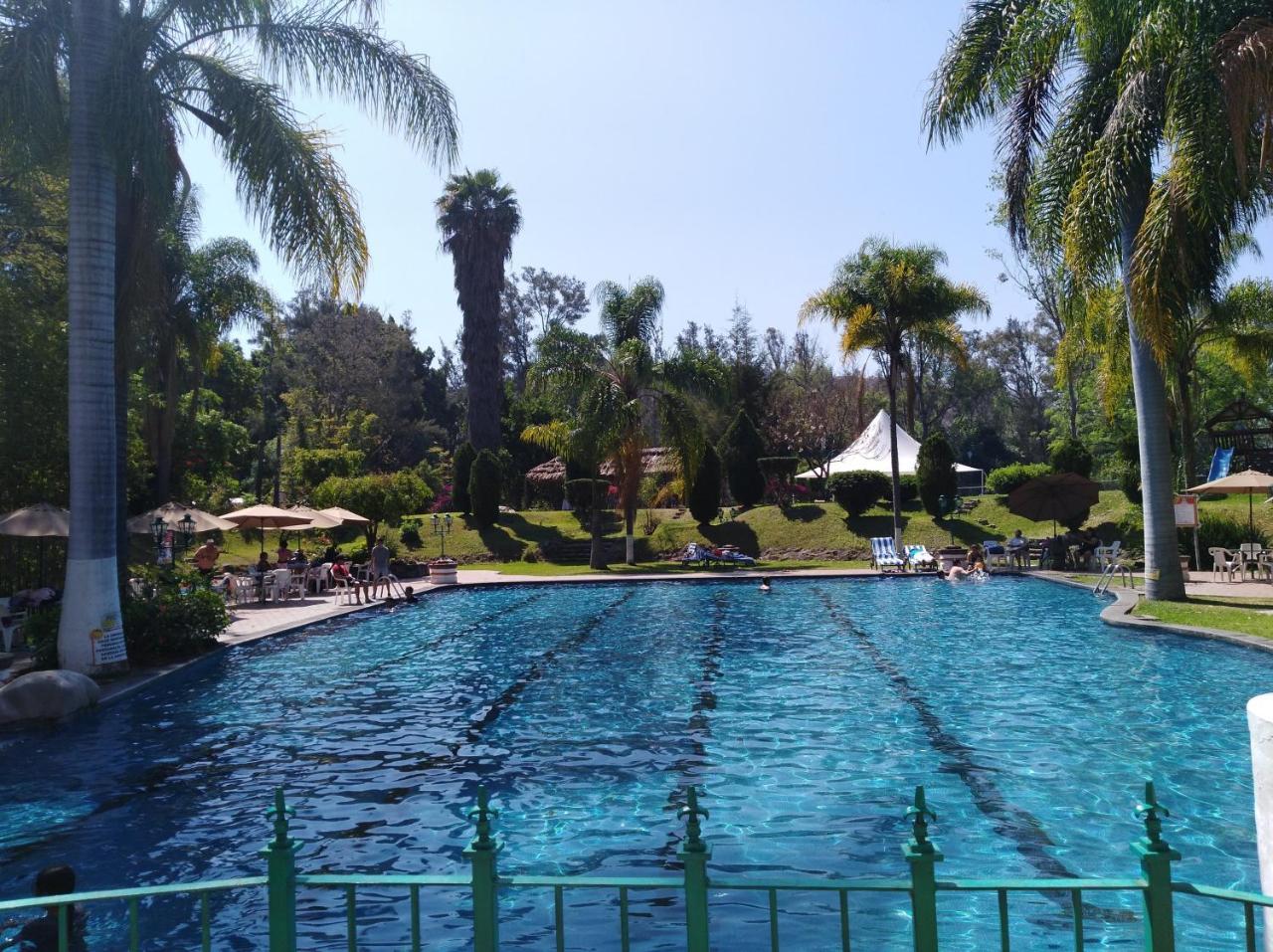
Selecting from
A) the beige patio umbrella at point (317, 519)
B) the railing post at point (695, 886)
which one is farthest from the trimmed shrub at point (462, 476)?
the railing post at point (695, 886)

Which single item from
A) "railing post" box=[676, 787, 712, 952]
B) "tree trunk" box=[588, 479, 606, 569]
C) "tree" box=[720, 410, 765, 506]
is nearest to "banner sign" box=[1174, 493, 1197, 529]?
"tree trunk" box=[588, 479, 606, 569]

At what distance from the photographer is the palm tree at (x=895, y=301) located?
104 feet

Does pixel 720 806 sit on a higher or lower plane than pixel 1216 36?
lower

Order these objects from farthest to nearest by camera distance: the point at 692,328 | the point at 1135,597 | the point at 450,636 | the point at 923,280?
the point at 692,328, the point at 923,280, the point at 1135,597, the point at 450,636

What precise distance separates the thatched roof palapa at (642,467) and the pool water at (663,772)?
1763cm

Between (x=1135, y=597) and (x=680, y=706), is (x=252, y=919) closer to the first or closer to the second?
(x=680, y=706)

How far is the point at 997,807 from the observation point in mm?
6965

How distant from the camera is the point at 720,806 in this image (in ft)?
23.4

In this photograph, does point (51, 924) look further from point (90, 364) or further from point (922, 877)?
point (90, 364)

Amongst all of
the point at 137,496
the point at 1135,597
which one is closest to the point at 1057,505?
the point at 1135,597

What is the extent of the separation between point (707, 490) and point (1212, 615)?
20752 mm

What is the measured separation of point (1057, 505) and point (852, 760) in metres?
19.8

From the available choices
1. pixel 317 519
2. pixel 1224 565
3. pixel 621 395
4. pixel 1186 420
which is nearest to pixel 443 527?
pixel 621 395

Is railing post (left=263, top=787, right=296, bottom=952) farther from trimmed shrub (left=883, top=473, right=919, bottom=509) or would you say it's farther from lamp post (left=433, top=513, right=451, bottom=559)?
trimmed shrub (left=883, top=473, right=919, bottom=509)
